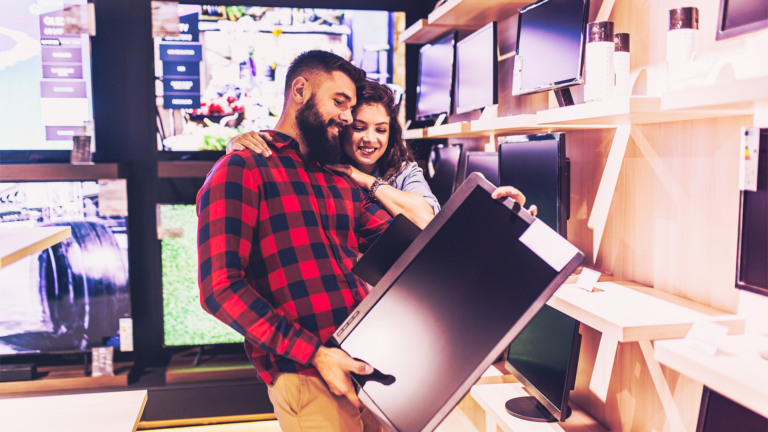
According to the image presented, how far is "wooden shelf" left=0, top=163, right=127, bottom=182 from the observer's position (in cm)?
292

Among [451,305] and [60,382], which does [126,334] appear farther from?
[451,305]

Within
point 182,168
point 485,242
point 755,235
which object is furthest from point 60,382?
point 755,235

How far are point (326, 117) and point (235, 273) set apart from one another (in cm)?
56

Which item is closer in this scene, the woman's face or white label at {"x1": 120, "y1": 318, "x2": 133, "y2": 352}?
the woman's face

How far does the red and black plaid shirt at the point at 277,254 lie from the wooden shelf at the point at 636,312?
1.84 ft

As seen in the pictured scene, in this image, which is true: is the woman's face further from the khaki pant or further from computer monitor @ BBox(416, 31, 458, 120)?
the khaki pant

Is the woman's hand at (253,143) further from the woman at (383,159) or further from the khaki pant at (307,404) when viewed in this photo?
the khaki pant at (307,404)

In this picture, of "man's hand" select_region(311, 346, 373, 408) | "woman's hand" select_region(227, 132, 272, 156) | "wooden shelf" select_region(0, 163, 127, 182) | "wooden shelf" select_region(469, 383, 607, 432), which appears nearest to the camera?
"man's hand" select_region(311, 346, 373, 408)

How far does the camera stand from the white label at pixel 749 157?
915 millimetres

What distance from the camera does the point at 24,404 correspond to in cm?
153

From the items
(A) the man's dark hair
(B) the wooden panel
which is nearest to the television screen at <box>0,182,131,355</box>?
(B) the wooden panel

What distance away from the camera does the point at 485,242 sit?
1100 mm

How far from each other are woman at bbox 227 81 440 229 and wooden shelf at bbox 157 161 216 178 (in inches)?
50.6

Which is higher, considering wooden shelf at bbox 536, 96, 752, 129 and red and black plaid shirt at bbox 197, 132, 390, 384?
wooden shelf at bbox 536, 96, 752, 129
